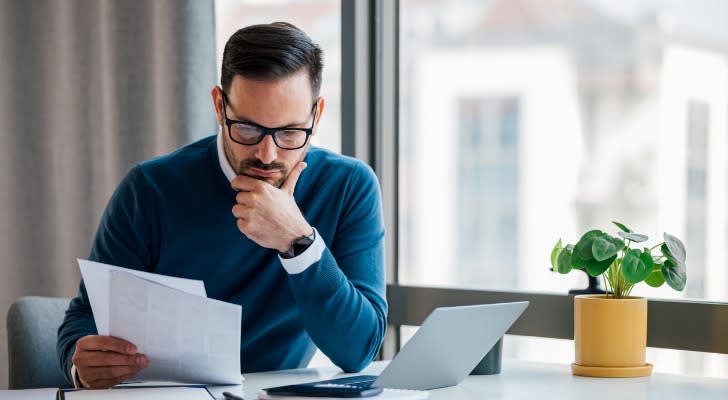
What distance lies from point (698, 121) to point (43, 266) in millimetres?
1837

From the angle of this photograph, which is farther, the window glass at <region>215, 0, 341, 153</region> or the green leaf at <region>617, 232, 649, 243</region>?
the window glass at <region>215, 0, 341, 153</region>

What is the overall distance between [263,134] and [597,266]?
651mm

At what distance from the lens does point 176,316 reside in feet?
4.20

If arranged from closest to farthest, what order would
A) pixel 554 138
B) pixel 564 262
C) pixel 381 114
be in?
1. pixel 564 262
2. pixel 554 138
3. pixel 381 114

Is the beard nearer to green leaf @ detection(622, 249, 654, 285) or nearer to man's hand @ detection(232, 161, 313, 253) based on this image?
man's hand @ detection(232, 161, 313, 253)

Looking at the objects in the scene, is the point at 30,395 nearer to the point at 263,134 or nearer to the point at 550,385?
the point at 263,134

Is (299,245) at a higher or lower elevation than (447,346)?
higher

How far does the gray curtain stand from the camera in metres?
2.43

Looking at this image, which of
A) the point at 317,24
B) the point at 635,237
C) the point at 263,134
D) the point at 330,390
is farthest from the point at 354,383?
the point at 317,24

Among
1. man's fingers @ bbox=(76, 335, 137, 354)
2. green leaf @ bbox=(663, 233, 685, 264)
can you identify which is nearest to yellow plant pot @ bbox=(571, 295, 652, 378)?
green leaf @ bbox=(663, 233, 685, 264)

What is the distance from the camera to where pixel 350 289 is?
5.24 ft

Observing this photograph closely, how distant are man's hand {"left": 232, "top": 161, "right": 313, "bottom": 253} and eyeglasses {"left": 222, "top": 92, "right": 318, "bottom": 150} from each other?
77mm

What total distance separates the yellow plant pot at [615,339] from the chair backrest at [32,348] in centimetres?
105

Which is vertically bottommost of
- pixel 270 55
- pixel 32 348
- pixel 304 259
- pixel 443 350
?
pixel 32 348
